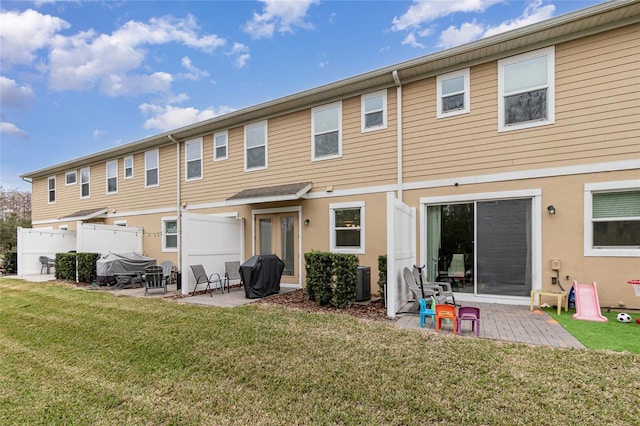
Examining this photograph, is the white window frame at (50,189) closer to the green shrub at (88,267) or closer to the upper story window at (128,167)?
the upper story window at (128,167)

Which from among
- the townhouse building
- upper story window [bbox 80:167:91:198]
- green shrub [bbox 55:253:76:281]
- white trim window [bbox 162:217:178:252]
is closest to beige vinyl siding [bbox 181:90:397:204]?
the townhouse building

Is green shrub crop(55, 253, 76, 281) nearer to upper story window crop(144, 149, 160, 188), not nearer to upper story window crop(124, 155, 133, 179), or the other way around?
upper story window crop(144, 149, 160, 188)

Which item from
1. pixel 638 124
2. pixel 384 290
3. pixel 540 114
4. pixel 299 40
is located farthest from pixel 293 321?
pixel 299 40

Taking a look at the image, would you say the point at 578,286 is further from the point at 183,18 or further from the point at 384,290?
the point at 183,18

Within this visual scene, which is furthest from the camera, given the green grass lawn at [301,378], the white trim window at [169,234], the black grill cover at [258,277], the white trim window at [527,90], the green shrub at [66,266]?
the white trim window at [169,234]

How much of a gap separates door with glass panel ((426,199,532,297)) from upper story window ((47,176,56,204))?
20.4m

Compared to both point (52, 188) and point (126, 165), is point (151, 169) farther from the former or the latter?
point (52, 188)

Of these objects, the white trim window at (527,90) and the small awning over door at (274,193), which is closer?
the white trim window at (527,90)

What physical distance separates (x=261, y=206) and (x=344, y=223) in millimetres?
3156

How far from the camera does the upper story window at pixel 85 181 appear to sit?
53.0ft

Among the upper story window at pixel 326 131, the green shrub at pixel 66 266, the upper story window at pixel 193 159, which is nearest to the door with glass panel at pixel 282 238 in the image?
the upper story window at pixel 326 131

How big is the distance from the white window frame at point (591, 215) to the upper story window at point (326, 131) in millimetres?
5813

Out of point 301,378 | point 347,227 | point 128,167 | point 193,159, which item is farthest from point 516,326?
point 128,167

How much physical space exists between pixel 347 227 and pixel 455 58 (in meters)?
5.02
